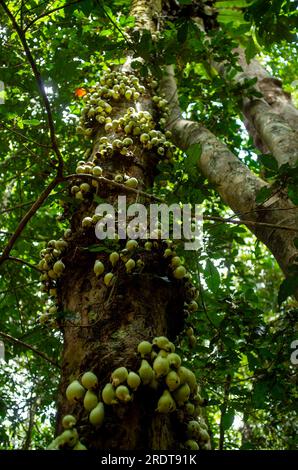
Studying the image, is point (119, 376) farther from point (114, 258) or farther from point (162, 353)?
point (114, 258)

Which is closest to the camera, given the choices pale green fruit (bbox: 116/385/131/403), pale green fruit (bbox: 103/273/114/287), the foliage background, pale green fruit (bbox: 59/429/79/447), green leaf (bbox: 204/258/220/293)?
pale green fruit (bbox: 59/429/79/447)

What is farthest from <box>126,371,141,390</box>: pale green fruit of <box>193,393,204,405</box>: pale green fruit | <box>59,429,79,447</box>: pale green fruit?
<box>193,393,204,405</box>: pale green fruit

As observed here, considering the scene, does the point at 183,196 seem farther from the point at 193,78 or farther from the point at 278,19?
the point at 193,78

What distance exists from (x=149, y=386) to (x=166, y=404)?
84mm

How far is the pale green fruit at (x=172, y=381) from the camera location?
141 centimetres

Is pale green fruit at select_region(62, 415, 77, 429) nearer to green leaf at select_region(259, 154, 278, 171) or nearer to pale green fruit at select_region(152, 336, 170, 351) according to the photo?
pale green fruit at select_region(152, 336, 170, 351)

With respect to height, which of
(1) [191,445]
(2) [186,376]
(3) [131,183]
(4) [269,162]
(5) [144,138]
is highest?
(5) [144,138]

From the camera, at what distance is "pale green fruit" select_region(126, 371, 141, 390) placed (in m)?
1.35

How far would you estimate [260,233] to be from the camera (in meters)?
2.48

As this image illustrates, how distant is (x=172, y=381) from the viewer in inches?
55.4

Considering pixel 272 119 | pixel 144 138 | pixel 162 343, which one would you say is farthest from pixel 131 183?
pixel 272 119

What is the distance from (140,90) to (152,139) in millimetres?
865

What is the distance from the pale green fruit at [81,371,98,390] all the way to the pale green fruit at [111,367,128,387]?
0.07 metres

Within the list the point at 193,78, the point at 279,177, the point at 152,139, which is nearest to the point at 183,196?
the point at 279,177
